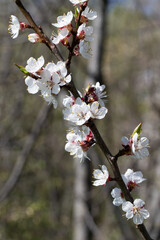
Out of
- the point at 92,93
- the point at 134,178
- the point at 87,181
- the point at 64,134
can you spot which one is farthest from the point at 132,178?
the point at 64,134

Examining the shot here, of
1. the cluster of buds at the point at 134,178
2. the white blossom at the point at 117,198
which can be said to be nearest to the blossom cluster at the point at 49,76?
the cluster of buds at the point at 134,178

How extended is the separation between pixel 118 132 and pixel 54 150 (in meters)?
2.74

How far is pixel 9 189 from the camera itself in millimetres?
3492

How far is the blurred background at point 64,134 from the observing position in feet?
12.8

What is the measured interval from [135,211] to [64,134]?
7010 mm

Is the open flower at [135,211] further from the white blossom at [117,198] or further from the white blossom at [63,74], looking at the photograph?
the white blossom at [63,74]

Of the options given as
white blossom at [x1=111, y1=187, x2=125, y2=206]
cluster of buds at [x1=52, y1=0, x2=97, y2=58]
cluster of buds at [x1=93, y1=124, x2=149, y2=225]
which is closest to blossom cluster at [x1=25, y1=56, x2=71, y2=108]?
cluster of buds at [x1=52, y1=0, x2=97, y2=58]

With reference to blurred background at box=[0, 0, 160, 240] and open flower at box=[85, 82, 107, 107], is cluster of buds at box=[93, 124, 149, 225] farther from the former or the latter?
blurred background at box=[0, 0, 160, 240]

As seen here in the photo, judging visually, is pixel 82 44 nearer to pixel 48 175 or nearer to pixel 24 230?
pixel 24 230

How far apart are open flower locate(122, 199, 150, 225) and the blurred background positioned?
4.70 ft

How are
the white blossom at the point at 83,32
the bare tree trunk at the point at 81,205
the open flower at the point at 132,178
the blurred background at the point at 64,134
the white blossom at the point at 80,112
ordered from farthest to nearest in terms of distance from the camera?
1. the bare tree trunk at the point at 81,205
2. the blurred background at the point at 64,134
3. the open flower at the point at 132,178
4. the white blossom at the point at 83,32
5. the white blossom at the point at 80,112

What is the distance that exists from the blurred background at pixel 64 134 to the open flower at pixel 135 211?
1.43 metres

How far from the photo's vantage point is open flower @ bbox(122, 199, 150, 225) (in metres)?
1.03

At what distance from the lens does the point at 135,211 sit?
105cm
